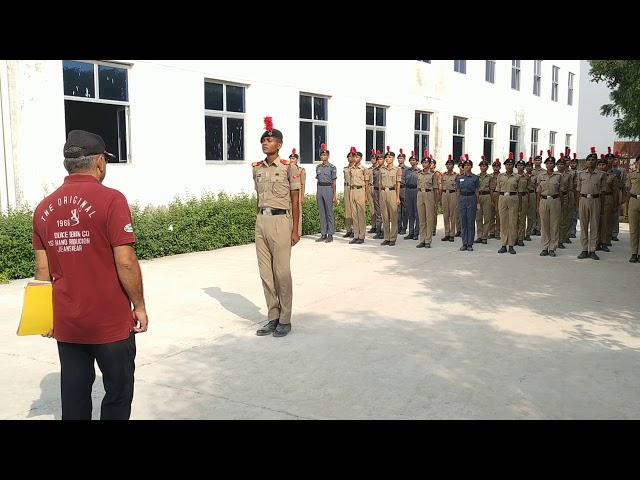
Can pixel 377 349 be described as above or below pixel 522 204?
below

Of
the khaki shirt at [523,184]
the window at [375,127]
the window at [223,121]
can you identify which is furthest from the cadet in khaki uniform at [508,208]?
the window at [375,127]

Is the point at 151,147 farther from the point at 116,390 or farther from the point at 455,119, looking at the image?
the point at 455,119

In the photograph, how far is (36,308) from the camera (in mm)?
2953

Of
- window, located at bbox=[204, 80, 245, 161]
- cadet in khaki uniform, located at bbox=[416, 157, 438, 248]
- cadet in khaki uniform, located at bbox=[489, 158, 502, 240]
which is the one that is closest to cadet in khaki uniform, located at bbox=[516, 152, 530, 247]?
cadet in khaki uniform, located at bbox=[489, 158, 502, 240]

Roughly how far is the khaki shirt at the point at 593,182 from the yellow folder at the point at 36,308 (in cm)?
1025

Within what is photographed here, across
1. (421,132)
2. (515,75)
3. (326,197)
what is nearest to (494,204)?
(326,197)

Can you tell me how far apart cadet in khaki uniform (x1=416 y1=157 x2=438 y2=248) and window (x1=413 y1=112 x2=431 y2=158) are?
7269 millimetres

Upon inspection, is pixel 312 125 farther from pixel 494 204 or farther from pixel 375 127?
pixel 494 204

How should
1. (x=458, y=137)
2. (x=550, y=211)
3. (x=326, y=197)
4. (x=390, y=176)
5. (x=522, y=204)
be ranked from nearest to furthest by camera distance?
(x=550, y=211), (x=522, y=204), (x=390, y=176), (x=326, y=197), (x=458, y=137)

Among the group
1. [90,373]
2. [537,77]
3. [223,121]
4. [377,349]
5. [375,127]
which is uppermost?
[537,77]

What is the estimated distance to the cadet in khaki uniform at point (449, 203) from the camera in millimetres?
13750

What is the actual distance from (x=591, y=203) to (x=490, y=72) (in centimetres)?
1521

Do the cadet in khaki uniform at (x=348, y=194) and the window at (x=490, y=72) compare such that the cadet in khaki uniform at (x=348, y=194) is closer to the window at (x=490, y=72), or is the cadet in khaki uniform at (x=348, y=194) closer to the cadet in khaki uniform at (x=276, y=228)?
the cadet in khaki uniform at (x=276, y=228)
